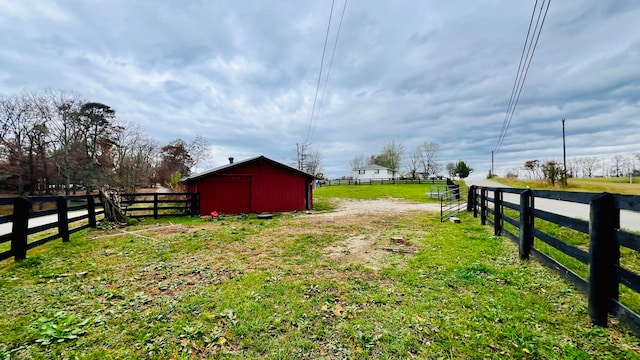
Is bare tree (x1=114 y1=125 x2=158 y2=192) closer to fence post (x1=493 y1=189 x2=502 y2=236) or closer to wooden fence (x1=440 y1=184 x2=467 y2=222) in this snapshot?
wooden fence (x1=440 y1=184 x2=467 y2=222)

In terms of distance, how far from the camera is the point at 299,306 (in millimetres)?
3064

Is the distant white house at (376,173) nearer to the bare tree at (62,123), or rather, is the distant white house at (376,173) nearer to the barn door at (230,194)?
the barn door at (230,194)

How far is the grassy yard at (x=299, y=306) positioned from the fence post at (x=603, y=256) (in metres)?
0.22

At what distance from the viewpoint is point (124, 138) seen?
30.6 metres

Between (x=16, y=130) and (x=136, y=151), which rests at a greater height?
(x=16, y=130)

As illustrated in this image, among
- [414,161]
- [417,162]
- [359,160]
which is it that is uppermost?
[359,160]

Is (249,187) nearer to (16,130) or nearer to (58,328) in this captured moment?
(58,328)

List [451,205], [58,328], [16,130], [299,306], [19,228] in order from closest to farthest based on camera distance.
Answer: [58,328] < [299,306] < [19,228] < [451,205] < [16,130]

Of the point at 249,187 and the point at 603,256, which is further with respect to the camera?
the point at 249,187

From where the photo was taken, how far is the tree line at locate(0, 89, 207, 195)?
77.8ft

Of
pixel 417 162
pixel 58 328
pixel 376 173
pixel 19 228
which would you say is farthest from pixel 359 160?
pixel 58 328

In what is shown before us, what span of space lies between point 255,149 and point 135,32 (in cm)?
3032

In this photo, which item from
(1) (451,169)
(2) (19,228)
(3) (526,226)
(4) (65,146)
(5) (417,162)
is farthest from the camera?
(1) (451,169)

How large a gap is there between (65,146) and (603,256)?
38701 millimetres
